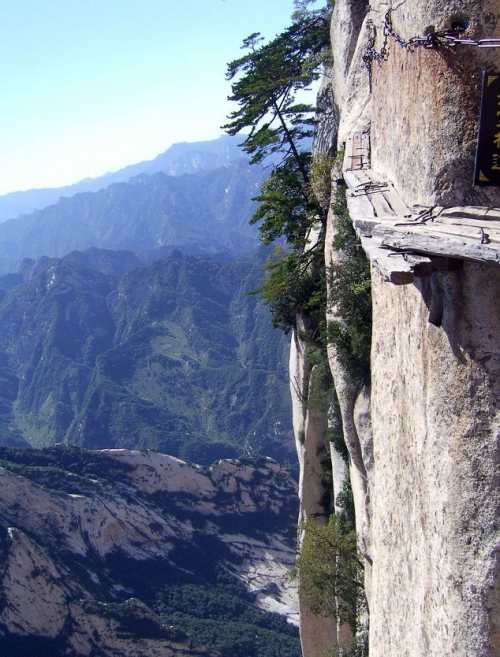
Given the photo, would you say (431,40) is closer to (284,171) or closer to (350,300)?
(350,300)

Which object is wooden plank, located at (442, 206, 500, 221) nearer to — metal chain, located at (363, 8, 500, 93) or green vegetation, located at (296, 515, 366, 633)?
metal chain, located at (363, 8, 500, 93)

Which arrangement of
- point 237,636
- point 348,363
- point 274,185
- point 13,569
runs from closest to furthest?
point 348,363 < point 274,185 < point 13,569 < point 237,636

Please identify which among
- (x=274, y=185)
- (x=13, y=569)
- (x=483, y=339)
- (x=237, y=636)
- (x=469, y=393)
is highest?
(x=274, y=185)

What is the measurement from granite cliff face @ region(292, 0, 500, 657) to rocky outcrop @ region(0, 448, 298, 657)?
2459 inches

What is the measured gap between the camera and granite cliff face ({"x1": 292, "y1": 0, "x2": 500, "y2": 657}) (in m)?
11.5

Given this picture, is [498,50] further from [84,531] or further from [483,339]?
[84,531]

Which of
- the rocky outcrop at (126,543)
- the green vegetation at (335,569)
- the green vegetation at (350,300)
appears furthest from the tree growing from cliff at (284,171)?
the rocky outcrop at (126,543)

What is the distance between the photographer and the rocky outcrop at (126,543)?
68000 millimetres

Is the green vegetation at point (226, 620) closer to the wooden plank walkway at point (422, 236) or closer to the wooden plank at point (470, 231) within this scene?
the wooden plank walkway at point (422, 236)

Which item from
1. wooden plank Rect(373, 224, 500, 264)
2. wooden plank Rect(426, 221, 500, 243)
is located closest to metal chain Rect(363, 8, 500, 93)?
wooden plank Rect(426, 221, 500, 243)

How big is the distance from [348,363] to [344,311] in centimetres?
218

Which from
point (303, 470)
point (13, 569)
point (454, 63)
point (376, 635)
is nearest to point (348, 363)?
point (376, 635)

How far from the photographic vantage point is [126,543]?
91.1 meters

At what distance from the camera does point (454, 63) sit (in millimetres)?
12656
